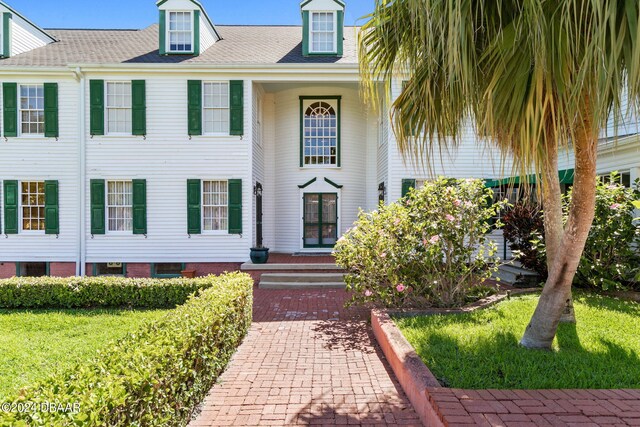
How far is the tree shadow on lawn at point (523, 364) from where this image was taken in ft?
11.1

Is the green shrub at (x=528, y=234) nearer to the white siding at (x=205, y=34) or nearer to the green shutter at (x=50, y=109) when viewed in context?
the white siding at (x=205, y=34)

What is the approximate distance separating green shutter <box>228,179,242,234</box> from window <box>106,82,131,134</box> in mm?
3654

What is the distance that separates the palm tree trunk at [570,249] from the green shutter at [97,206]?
1146 cm

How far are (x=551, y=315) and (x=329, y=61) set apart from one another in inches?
388

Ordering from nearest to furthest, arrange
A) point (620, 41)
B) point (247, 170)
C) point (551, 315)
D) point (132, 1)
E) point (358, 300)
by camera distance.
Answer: point (620, 41), point (551, 315), point (358, 300), point (247, 170), point (132, 1)

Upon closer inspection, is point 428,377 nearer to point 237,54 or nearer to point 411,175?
point 411,175

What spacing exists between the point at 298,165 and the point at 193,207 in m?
Result: 3.84

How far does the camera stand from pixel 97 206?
36.9 ft

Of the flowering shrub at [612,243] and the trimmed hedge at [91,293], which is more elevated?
the flowering shrub at [612,243]

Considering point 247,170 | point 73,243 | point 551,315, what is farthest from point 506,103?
point 73,243

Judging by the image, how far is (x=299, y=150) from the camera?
42.5 ft

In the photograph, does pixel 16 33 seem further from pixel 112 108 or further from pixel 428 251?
pixel 428 251

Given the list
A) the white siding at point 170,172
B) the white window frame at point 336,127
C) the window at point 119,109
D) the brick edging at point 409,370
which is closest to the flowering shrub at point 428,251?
the brick edging at point 409,370

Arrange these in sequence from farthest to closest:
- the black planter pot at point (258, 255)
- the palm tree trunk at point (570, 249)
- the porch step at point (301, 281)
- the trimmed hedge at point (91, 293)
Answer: the black planter pot at point (258, 255) < the porch step at point (301, 281) < the trimmed hedge at point (91, 293) < the palm tree trunk at point (570, 249)
